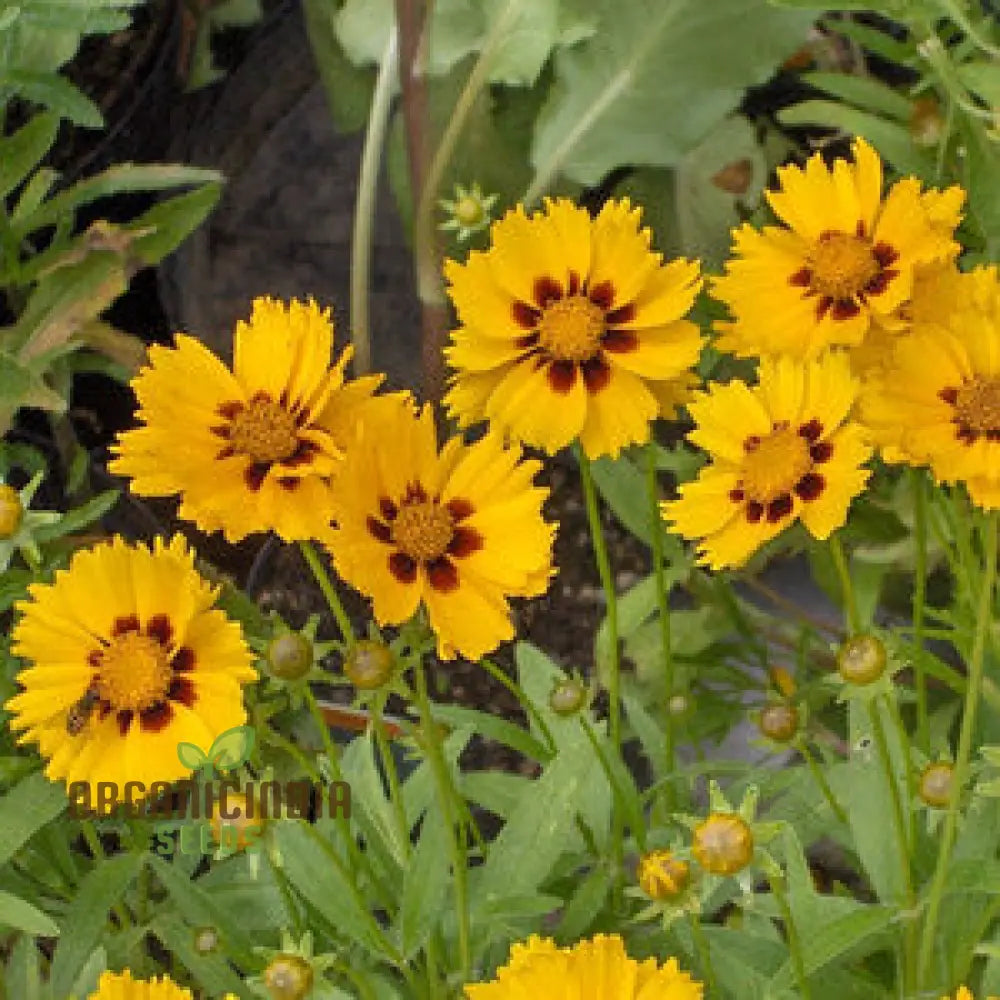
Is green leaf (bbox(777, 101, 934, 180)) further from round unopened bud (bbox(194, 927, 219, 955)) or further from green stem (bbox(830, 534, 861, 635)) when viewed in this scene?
round unopened bud (bbox(194, 927, 219, 955))

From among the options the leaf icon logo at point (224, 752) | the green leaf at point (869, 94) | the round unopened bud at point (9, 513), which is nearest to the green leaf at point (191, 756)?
the leaf icon logo at point (224, 752)

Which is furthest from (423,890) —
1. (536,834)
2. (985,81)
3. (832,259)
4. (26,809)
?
(985,81)

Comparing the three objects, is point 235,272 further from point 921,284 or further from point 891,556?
point 921,284

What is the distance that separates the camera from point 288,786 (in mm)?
856

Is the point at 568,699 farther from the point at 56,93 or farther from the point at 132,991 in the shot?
the point at 56,93

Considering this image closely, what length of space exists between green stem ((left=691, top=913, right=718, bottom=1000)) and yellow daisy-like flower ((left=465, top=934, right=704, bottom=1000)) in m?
0.04

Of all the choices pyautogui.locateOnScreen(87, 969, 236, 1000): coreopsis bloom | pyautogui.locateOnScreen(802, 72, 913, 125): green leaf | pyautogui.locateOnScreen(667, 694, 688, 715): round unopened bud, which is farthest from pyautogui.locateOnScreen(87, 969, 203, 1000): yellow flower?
pyautogui.locateOnScreen(802, 72, 913, 125): green leaf

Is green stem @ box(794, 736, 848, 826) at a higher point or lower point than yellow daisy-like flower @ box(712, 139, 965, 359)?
lower

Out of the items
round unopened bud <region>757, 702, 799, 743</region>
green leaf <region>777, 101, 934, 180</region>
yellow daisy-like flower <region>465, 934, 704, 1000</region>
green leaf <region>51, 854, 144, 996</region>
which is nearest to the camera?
yellow daisy-like flower <region>465, 934, 704, 1000</region>

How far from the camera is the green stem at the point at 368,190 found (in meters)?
1.17

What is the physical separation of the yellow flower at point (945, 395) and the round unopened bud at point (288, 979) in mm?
257

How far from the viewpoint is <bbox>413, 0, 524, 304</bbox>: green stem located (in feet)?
3.71

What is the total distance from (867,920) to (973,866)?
0.05 m

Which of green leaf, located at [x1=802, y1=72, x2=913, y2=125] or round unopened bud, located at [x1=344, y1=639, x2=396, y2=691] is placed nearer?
round unopened bud, located at [x1=344, y1=639, x2=396, y2=691]
